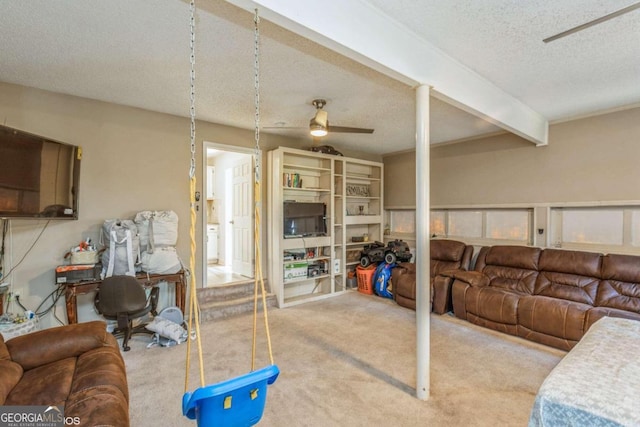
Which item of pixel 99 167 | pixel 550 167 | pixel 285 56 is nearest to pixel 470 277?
pixel 550 167

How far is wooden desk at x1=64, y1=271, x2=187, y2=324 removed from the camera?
9.53 feet

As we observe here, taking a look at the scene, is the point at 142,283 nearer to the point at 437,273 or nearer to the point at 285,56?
the point at 285,56

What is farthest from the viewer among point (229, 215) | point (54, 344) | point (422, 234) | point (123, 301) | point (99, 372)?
point (229, 215)

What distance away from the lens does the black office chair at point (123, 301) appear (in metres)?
2.89

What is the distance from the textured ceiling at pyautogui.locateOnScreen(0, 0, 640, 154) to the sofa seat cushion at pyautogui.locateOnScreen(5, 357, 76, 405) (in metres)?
2.07

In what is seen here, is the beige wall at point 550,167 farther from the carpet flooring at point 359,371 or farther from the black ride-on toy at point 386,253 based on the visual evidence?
the carpet flooring at point 359,371

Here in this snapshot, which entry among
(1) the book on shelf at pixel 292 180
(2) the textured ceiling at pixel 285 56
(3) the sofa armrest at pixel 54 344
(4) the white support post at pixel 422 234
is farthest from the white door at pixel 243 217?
(4) the white support post at pixel 422 234

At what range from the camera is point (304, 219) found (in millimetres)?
4816

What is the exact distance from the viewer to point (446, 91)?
2424 mm

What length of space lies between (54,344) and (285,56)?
2.45 metres

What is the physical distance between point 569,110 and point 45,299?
600cm


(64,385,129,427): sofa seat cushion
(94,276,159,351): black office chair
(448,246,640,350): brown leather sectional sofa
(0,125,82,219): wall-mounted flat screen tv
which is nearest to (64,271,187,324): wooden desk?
(94,276,159,351): black office chair

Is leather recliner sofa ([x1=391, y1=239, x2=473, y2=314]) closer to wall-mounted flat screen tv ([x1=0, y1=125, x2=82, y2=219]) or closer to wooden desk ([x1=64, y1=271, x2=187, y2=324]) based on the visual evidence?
wooden desk ([x1=64, y1=271, x2=187, y2=324])

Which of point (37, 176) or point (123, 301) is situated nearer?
point (37, 176)
